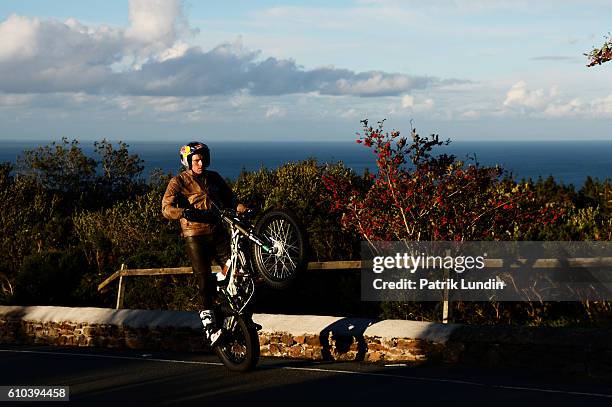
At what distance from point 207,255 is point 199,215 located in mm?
685

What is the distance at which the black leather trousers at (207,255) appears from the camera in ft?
34.1

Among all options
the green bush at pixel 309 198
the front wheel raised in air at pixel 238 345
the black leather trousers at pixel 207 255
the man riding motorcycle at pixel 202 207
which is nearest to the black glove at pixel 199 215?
the man riding motorcycle at pixel 202 207

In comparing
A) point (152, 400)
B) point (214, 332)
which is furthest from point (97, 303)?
point (152, 400)

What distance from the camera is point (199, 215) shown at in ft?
32.9

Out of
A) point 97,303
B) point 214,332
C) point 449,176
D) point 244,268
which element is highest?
point 449,176

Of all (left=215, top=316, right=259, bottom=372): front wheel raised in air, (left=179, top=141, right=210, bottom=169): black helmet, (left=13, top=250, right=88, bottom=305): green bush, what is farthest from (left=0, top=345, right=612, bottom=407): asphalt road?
(left=13, top=250, right=88, bottom=305): green bush

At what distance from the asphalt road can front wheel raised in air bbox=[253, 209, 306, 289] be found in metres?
1.10

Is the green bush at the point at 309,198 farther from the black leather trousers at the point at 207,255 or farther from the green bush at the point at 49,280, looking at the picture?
the black leather trousers at the point at 207,255

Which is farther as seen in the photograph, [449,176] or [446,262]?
[449,176]

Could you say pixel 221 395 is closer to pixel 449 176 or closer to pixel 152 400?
pixel 152 400

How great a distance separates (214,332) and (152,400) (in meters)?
1.60

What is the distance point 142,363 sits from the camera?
11141 millimetres

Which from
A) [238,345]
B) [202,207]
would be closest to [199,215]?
[202,207]

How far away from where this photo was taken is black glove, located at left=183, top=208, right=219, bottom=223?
9.88 meters
